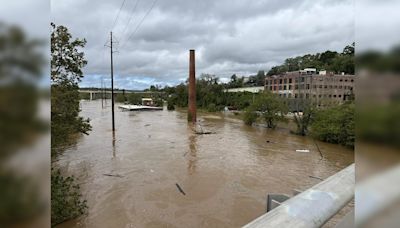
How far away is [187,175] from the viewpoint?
27.3 ft

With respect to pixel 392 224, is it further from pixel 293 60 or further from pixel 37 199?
pixel 293 60

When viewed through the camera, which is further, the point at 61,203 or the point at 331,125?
the point at 331,125

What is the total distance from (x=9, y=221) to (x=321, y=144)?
1548cm

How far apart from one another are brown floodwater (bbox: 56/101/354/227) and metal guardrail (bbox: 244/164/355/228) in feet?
9.09

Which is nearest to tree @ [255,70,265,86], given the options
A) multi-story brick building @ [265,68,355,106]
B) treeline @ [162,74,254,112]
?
treeline @ [162,74,254,112]

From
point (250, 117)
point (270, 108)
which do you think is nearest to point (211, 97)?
point (250, 117)

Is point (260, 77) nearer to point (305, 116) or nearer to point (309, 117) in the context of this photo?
point (305, 116)

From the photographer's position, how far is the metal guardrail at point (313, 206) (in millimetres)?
994

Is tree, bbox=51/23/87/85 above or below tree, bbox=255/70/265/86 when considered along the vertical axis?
→ below

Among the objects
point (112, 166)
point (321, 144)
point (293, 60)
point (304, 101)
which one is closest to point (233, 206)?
point (112, 166)

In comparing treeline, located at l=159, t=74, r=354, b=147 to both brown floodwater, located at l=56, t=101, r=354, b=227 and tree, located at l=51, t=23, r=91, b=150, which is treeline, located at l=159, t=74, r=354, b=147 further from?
tree, located at l=51, t=23, r=91, b=150

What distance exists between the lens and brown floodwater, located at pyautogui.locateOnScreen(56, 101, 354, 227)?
5613 millimetres

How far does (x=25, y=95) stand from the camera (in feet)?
1.51

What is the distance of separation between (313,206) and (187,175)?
7.36m
